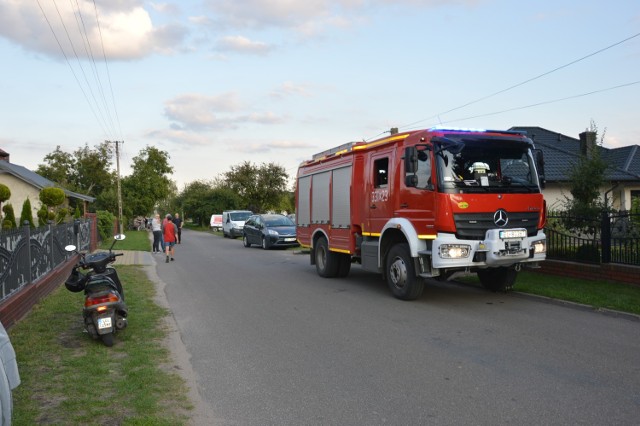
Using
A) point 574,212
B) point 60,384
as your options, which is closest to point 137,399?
point 60,384

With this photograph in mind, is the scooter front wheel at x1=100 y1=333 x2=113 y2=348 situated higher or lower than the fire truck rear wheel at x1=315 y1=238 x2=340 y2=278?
lower

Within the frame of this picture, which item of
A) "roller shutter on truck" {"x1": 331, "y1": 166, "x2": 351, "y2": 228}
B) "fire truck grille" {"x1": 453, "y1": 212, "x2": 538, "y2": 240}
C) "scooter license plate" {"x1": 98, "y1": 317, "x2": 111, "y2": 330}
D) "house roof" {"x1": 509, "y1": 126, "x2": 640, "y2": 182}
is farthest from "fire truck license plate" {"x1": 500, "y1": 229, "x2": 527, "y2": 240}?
"house roof" {"x1": 509, "y1": 126, "x2": 640, "y2": 182}

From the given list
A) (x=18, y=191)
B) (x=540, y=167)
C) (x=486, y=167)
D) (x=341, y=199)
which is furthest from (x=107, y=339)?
(x=18, y=191)

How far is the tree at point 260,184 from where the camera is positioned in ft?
187

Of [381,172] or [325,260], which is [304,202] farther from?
[381,172]

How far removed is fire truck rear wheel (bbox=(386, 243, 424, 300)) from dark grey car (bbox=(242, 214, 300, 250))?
1465cm

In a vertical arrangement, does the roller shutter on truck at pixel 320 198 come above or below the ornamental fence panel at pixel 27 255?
above

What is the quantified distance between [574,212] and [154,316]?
954 cm

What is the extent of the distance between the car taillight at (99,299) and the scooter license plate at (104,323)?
22 cm

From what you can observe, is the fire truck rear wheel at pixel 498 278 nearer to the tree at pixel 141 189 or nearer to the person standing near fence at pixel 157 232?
the person standing near fence at pixel 157 232

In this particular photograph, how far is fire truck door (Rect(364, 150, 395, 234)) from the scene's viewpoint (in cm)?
1043

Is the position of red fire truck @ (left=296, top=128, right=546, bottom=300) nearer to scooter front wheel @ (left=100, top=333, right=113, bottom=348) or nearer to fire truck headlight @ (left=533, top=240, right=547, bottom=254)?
fire truck headlight @ (left=533, top=240, right=547, bottom=254)

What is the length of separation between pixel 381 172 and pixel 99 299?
600 cm

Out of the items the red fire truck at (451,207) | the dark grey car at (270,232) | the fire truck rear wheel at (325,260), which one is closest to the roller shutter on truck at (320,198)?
the fire truck rear wheel at (325,260)
